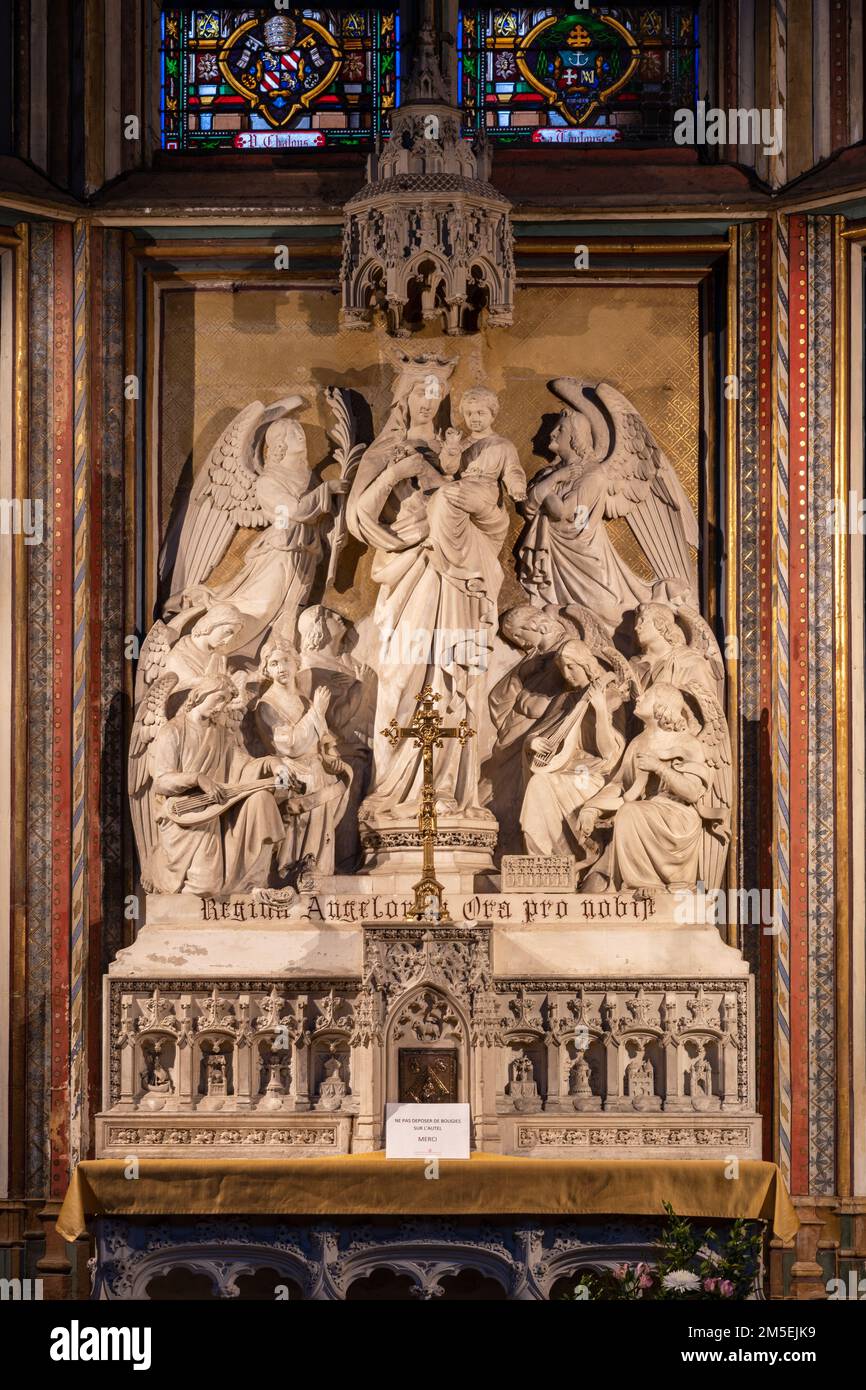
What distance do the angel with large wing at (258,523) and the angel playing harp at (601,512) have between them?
1.20 meters

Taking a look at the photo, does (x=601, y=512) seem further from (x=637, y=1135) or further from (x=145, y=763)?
(x=637, y=1135)

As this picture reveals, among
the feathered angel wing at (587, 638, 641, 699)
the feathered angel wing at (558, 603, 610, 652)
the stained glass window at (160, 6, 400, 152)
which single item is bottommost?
the feathered angel wing at (587, 638, 641, 699)

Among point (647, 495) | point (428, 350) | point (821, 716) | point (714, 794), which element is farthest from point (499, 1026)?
point (428, 350)

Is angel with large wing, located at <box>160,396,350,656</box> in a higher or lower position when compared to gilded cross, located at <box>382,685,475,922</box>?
higher

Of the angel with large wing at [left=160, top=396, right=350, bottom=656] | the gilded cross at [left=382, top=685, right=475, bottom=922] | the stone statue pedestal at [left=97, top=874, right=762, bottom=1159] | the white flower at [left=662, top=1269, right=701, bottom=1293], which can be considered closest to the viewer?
the white flower at [left=662, top=1269, right=701, bottom=1293]

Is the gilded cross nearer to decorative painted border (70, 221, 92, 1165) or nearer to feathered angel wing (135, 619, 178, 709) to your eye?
feathered angel wing (135, 619, 178, 709)

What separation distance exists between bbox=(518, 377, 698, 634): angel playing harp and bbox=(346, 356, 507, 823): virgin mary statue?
1.26ft

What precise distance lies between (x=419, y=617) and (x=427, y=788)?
1.23 meters

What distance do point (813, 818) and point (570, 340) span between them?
3216 millimetres

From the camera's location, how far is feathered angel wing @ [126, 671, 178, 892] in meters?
14.8

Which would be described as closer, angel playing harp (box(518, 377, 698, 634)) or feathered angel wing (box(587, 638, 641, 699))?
feathered angel wing (box(587, 638, 641, 699))

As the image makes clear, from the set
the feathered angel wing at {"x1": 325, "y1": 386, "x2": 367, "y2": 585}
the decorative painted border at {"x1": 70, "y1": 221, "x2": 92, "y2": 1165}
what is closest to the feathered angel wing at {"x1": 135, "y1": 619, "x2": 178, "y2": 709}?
the decorative painted border at {"x1": 70, "y1": 221, "x2": 92, "y2": 1165}

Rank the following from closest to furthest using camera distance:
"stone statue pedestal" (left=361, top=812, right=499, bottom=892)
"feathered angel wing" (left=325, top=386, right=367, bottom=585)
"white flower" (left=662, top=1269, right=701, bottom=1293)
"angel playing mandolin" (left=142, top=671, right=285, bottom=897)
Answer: "white flower" (left=662, top=1269, right=701, bottom=1293) < "stone statue pedestal" (left=361, top=812, right=499, bottom=892) < "angel playing mandolin" (left=142, top=671, right=285, bottom=897) < "feathered angel wing" (left=325, top=386, right=367, bottom=585)

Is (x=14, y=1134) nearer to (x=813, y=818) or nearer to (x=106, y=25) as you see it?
(x=813, y=818)
